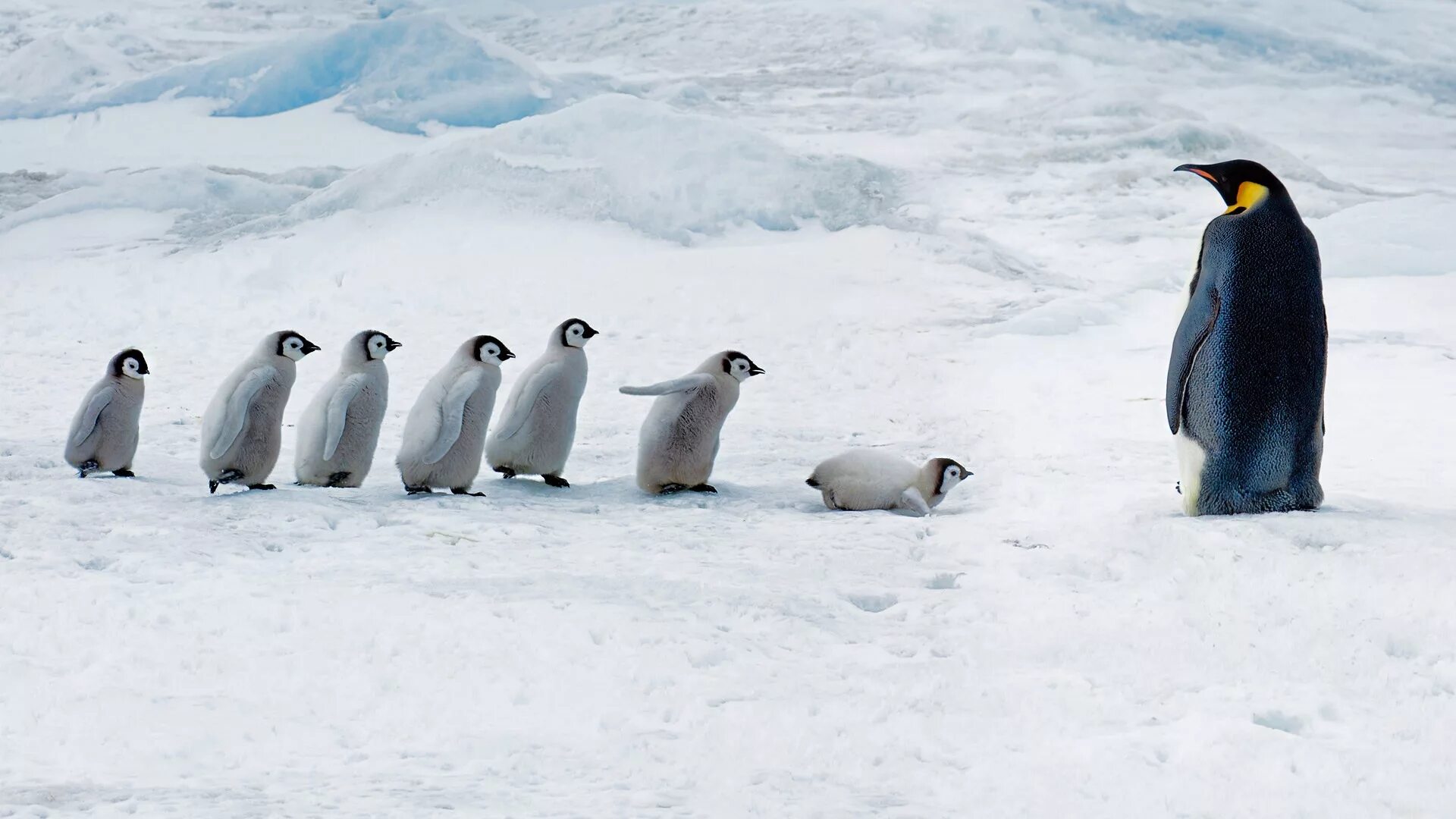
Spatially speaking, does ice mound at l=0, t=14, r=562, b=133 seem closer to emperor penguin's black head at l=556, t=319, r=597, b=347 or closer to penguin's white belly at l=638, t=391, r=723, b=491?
emperor penguin's black head at l=556, t=319, r=597, b=347

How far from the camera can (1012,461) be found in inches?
189

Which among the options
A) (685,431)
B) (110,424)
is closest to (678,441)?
(685,431)

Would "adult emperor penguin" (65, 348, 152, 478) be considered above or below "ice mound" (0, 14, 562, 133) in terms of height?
below

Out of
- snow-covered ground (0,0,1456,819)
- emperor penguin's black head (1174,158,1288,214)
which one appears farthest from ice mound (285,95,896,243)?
emperor penguin's black head (1174,158,1288,214)

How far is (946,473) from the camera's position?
4.10m

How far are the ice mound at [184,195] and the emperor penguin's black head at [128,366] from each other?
307 inches

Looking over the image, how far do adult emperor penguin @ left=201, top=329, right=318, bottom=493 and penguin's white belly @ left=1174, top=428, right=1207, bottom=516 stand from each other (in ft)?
8.58

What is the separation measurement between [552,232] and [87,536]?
24.9 ft

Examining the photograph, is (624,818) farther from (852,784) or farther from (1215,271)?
(1215,271)

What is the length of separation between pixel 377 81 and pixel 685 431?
46.6 ft

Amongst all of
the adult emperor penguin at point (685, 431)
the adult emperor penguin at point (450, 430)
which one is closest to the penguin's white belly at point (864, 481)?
the adult emperor penguin at point (685, 431)

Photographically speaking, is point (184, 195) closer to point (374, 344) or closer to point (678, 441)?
point (374, 344)

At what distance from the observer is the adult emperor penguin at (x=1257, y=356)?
3402 mm

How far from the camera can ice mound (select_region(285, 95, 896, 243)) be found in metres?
11.1
